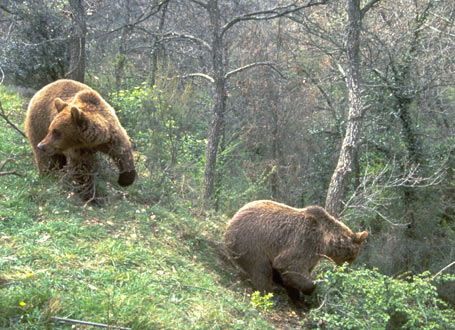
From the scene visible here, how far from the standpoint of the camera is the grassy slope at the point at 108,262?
3.81 m

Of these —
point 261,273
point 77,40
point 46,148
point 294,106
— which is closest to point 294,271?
point 261,273

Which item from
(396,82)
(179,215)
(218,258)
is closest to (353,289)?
(218,258)

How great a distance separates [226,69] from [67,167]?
34.5 feet

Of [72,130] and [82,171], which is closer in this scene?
[72,130]

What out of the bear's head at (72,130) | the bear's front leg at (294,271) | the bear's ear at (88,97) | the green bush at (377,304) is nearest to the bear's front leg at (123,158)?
the bear's head at (72,130)

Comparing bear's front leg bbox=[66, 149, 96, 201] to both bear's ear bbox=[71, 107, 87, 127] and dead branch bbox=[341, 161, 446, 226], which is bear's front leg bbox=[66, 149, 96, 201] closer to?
bear's ear bbox=[71, 107, 87, 127]

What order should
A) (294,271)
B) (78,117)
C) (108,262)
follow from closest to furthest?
(108,262) < (78,117) < (294,271)

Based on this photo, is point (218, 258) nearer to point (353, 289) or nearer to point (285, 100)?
point (353, 289)

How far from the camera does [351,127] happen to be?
8.72 m

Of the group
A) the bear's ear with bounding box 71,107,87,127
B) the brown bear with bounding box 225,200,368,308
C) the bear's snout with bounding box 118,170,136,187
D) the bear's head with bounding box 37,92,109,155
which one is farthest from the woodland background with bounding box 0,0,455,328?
the bear's ear with bounding box 71,107,87,127

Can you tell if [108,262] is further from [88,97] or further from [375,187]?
[375,187]

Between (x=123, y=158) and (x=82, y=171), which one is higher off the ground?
(x=123, y=158)

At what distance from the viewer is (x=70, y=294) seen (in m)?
4.04

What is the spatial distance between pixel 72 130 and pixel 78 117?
24 centimetres
